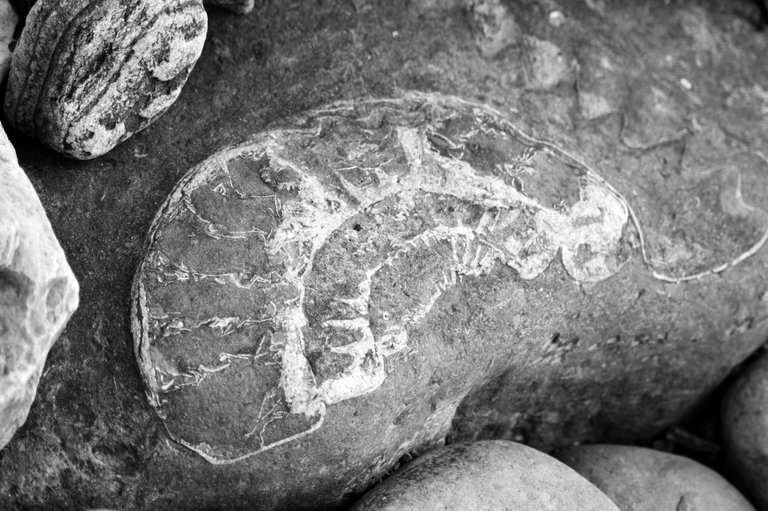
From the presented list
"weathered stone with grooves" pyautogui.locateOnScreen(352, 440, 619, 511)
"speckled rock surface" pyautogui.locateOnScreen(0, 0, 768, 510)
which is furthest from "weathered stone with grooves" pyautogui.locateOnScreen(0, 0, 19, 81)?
"weathered stone with grooves" pyautogui.locateOnScreen(352, 440, 619, 511)

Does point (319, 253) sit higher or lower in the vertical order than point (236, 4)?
lower

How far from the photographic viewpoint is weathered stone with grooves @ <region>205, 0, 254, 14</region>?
6.48 feet

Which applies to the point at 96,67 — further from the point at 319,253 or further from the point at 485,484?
the point at 485,484

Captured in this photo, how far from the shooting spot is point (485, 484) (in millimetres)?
1810

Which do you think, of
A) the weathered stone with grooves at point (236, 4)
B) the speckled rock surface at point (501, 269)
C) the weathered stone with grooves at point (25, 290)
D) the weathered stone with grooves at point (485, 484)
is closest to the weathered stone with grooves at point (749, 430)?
the speckled rock surface at point (501, 269)

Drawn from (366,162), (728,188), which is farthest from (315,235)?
(728,188)

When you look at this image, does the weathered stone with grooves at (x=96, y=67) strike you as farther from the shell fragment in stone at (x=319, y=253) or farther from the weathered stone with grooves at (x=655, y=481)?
the weathered stone with grooves at (x=655, y=481)

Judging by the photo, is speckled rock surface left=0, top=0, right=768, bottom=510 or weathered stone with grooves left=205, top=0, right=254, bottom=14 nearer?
speckled rock surface left=0, top=0, right=768, bottom=510

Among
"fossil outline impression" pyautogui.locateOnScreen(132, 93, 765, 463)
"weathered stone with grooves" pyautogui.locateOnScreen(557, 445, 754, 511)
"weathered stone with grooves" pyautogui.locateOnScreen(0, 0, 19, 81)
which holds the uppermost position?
"weathered stone with grooves" pyautogui.locateOnScreen(0, 0, 19, 81)

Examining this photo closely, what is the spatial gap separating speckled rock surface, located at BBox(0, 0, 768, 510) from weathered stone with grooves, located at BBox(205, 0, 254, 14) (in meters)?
0.03

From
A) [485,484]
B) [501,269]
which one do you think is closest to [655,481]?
[485,484]

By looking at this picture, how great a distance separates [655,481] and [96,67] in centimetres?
165

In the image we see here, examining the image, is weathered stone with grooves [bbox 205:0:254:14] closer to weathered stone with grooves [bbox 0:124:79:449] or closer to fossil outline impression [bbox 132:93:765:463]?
fossil outline impression [bbox 132:93:765:463]

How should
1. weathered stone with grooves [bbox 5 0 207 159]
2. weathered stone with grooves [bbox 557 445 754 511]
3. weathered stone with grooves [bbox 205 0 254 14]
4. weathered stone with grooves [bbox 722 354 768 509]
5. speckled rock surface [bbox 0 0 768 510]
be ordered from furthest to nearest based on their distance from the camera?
weathered stone with grooves [bbox 722 354 768 509] → weathered stone with grooves [bbox 557 445 754 511] → weathered stone with grooves [bbox 205 0 254 14] → speckled rock surface [bbox 0 0 768 510] → weathered stone with grooves [bbox 5 0 207 159]
